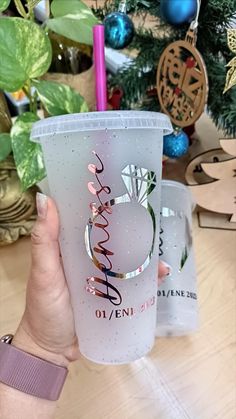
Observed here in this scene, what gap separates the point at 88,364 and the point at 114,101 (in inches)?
15.9

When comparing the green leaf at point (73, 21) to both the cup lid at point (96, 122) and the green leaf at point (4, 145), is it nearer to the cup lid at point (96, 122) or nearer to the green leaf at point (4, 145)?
the green leaf at point (4, 145)

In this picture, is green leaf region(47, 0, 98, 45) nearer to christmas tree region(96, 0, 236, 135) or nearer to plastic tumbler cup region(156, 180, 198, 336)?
christmas tree region(96, 0, 236, 135)

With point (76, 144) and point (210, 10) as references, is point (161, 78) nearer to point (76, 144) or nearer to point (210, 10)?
point (210, 10)

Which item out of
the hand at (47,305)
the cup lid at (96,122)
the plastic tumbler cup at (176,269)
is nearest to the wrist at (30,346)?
the hand at (47,305)

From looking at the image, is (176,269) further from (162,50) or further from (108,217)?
(162,50)

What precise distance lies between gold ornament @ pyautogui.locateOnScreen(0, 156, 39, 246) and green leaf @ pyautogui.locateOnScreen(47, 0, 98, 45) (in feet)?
0.57

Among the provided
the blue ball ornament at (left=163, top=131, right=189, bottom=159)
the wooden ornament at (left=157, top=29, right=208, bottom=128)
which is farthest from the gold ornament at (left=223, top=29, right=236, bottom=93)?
the blue ball ornament at (left=163, top=131, right=189, bottom=159)

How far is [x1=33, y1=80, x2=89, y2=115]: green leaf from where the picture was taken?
611 millimetres

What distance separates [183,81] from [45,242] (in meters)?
0.31

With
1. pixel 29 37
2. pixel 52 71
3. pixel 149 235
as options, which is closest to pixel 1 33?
pixel 29 37

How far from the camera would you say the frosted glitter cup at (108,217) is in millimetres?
406

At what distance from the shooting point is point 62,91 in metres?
0.62

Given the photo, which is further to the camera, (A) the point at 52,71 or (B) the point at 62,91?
(A) the point at 52,71

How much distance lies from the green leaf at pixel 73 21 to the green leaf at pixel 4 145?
0.45 ft
